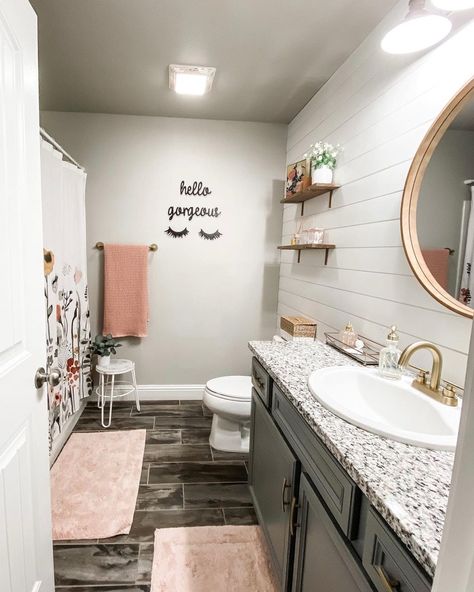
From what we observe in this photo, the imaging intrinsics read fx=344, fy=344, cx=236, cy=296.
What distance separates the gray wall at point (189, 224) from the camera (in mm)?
2791

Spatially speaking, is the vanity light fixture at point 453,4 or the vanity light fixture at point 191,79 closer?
the vanity light fixture at point 453,4

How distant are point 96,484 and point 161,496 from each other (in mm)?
391

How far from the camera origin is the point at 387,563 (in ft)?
2.21

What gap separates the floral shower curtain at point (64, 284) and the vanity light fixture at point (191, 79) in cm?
84

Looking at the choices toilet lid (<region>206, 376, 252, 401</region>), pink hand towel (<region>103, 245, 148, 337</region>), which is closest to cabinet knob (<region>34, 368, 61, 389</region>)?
toilet lid (<region>206, 376, 252, 401</region>)

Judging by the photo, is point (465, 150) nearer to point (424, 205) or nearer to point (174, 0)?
point (424, 205)

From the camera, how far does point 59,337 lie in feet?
6.94

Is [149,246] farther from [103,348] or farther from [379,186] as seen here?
[379,186]

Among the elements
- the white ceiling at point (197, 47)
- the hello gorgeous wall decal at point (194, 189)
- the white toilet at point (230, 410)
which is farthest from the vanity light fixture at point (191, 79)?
the white toilet at point (230, 410)

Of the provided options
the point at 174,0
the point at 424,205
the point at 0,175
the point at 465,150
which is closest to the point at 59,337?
the point at 0,175

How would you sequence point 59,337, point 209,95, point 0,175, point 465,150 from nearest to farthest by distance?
point 0,175, point 465,150, point 59,337, point 209,95

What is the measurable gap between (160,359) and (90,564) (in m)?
1.68

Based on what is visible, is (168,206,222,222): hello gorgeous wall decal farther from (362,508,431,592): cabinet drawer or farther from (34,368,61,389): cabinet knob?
(362,508,431,592): cabinet drawer

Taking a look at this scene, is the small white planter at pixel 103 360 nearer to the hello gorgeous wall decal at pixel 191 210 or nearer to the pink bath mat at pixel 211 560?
the hello gorgeous wall decal at pixel 191 210
